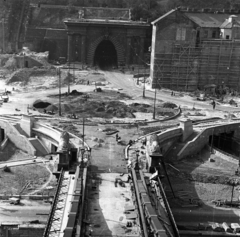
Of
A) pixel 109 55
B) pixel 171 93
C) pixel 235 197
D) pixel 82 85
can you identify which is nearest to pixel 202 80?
pixel 171 93

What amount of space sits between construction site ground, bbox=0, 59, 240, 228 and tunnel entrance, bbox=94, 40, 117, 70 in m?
11.6

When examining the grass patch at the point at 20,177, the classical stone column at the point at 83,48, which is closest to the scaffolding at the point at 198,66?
the classical stone column at the point at 83,48

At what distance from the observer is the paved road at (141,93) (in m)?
59.3

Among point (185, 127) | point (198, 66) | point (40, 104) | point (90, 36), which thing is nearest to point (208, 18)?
point (198, 66)

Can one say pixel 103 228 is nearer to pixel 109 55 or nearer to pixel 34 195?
pixel 34 195

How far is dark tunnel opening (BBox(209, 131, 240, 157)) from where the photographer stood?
50156 mm

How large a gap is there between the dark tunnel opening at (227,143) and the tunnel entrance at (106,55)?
42.6 meters

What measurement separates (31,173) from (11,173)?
1745mm

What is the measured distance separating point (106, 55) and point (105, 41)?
3.11m

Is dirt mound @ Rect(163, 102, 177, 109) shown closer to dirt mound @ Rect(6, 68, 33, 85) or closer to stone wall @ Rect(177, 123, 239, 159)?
stone wall @ Rect(177, 123, 239, 159)

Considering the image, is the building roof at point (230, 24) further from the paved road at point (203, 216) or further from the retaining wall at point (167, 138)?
the paved road at point (203, 216)

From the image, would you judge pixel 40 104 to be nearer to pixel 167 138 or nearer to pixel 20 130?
pixel 20 130

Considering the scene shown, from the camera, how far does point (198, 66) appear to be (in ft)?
224

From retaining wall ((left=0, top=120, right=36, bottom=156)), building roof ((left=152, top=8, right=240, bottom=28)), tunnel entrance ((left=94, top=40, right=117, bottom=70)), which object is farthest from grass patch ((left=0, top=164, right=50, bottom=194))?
tunnel entrance ((left=94, top=40, right=117, bottom=70))
